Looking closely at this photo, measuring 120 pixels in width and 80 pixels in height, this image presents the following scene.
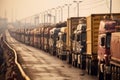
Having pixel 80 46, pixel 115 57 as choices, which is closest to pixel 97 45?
pixel 80 46

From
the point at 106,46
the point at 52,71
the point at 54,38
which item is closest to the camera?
the point at 106,46

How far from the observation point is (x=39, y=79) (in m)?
27.8

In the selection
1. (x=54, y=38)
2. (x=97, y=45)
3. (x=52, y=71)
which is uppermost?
(x=54, y=38)

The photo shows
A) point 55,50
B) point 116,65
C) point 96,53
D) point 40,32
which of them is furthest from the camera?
point 40,32

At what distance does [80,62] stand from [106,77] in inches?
439

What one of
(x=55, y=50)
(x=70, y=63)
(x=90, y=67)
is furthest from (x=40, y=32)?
(x=90, y=67)

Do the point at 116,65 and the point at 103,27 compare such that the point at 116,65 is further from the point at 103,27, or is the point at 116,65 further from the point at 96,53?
the point at 96,53

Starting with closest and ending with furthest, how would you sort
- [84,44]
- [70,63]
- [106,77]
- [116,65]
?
[116,65] → [106,77] → [84,44] → [70,63]

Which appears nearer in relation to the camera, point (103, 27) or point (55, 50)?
point (103, 27)

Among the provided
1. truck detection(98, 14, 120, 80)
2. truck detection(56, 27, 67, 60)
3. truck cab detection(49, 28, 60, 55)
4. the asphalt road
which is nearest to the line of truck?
truck detection(98, 14, 120, 80)

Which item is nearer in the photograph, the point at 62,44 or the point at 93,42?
the point at 93,42

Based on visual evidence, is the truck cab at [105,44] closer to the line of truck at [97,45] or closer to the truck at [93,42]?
the line of truck at [97,45]

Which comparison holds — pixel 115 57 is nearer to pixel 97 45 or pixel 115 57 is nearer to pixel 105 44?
pixel 105 44

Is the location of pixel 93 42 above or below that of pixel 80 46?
above
